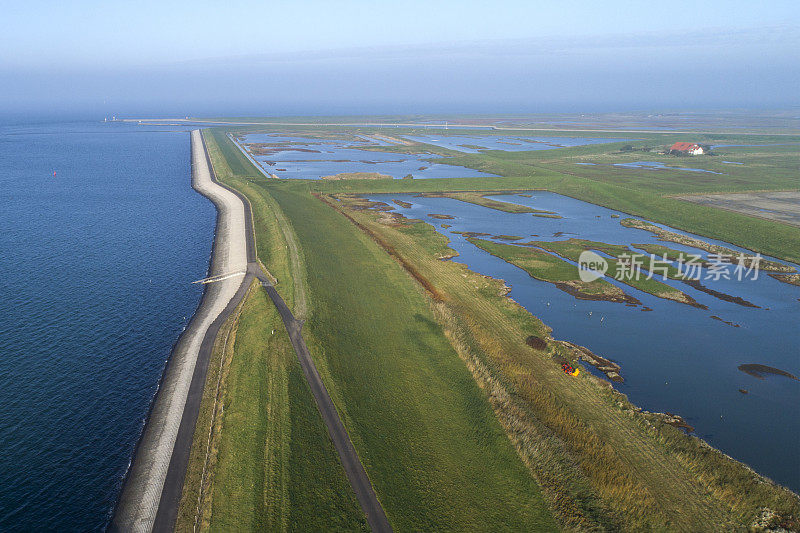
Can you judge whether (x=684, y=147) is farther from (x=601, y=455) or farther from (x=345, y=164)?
(x=601, y=455)

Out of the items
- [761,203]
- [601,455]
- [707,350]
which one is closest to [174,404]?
[601,455]

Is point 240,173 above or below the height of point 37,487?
above

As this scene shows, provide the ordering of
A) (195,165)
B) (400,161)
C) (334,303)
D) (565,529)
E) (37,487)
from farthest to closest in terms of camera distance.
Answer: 1. (400,161)
2. (195,165)
3. (334,303)
4. (37,487)
5. (565,529)

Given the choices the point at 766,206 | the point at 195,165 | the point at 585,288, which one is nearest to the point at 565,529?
the point at 585,288

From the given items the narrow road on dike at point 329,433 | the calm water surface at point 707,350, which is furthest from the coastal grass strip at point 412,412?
the calm water surface at point 707,350

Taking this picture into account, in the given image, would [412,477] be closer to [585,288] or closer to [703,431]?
[703,431]

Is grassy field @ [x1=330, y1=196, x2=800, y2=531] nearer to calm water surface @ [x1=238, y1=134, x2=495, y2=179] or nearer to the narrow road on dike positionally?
the narrow road on dike
